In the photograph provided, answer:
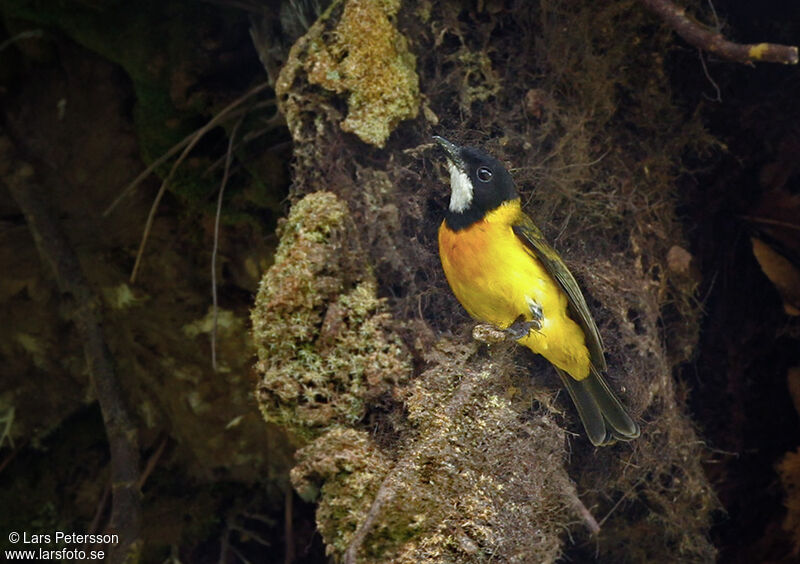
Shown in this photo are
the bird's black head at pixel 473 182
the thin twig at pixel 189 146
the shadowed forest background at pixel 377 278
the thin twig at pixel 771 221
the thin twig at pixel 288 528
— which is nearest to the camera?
the shadowed forest background at pixel 377 278

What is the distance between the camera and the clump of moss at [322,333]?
2.06 metres

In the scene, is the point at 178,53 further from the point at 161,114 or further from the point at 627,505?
the point at 627,505

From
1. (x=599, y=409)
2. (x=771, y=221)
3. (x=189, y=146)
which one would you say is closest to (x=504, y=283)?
(x=599, y=409)

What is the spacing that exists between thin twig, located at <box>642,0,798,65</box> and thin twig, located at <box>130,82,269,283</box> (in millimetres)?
1534

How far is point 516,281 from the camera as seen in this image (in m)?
2.16

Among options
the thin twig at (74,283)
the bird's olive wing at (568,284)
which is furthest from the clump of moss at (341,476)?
the thin twig at (74,283)

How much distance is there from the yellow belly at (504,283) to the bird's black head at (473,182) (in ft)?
0.11

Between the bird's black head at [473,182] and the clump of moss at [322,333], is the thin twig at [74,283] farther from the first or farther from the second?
the bird's black head at [473,182]

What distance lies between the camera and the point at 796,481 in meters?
2.72

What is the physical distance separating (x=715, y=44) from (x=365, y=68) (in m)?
1.14

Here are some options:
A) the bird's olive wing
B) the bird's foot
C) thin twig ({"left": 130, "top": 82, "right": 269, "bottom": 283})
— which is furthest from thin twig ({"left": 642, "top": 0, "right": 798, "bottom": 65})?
thin twig ({"left": 130, "top": 82, "right": 269, "bottom": 283})

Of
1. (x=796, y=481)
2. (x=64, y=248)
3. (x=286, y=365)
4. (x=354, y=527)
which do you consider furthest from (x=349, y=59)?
(x=796, y=481)

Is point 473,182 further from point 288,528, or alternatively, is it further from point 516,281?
point 288,528

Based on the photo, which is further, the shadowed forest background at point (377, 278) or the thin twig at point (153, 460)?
the thin twig at point (153, 460)
